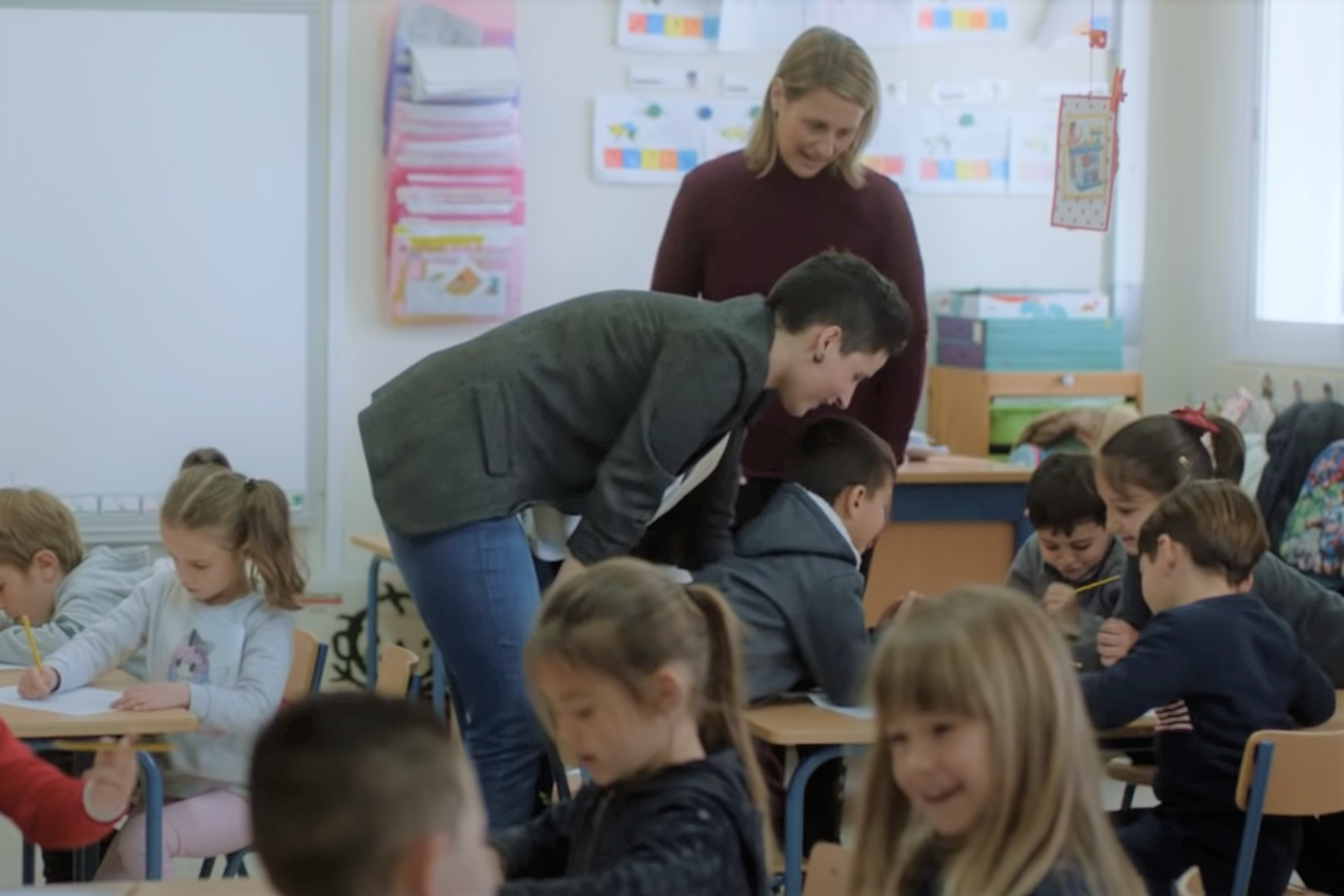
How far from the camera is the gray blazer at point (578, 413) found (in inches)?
104

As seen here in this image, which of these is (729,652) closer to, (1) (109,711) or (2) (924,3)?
(1) (109,711)

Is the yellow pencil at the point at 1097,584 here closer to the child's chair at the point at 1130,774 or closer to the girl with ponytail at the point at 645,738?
the child's chair at the point at 1130,774

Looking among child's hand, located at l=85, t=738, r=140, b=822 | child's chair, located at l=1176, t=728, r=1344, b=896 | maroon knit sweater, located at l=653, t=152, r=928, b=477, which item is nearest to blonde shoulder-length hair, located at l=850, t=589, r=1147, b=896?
child's hand, located at l=85, t=738, r=140, b=822

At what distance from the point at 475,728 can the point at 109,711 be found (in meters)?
0.60

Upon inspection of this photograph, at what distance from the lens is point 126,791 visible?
1.95 m

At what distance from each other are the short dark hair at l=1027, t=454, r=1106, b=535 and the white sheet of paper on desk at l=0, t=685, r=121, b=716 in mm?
1719

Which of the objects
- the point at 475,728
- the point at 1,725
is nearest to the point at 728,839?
the point at 1,725

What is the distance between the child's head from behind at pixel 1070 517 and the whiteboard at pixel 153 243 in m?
2.62

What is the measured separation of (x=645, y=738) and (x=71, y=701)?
1.52 m

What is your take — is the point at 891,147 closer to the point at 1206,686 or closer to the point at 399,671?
the point at 399,671

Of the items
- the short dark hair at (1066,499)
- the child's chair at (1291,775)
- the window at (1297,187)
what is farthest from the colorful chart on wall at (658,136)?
the child's chair at (1291,775)

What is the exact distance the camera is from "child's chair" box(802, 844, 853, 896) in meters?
2.04

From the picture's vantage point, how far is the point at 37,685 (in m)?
3.01

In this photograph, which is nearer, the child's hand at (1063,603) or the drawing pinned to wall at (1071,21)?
the child's hand at (1063,603)
